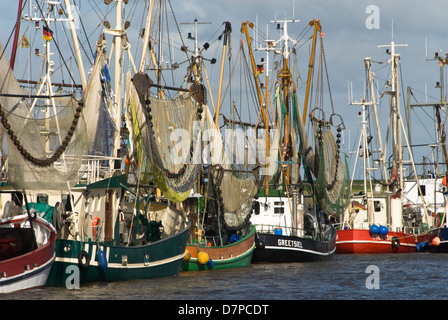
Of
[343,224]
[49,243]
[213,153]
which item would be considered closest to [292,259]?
[213,153]

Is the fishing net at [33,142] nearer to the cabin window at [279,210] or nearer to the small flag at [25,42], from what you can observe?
the small flag at [25,42]

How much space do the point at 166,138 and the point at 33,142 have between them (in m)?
8.25

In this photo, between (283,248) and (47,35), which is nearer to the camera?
(47,35)

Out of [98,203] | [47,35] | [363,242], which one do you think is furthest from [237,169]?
[363,242]

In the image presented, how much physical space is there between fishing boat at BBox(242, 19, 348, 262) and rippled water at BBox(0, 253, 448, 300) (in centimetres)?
121

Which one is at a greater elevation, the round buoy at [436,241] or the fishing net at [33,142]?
the fishing net at [33,142]

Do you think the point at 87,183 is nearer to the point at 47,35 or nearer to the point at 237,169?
the point at 47,35

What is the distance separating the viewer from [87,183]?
99.7ft

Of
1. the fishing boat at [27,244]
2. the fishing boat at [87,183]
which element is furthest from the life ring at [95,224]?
the fishing boat at [27,244]

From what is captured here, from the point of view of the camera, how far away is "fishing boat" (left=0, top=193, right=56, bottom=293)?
82.4 ft

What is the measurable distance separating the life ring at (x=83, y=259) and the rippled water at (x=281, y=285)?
78 cm

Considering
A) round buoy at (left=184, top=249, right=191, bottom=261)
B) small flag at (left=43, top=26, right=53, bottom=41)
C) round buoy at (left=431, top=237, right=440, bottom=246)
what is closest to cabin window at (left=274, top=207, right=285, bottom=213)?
round buoy at (left=184, top=249, right=191, bottom=261)

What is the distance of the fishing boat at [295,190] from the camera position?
41.6 metres
